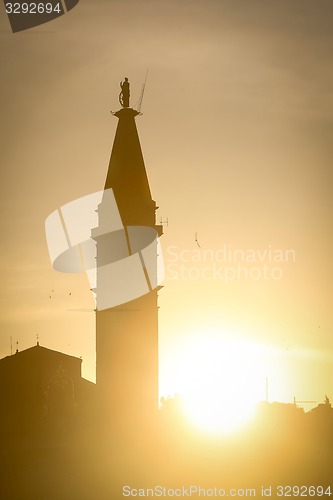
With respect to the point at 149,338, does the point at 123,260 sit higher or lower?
higher

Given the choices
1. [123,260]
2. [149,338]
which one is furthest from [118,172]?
[149,338]

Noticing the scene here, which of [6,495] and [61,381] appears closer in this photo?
[6,495]

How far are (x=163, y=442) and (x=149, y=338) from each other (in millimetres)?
7835

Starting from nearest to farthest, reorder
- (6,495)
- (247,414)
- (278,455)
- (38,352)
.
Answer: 1. (6,495)
2. (278,455)
3. (38,352)
4. (247,414)

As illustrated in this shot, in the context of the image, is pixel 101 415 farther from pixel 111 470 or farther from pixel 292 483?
pixel 292 483

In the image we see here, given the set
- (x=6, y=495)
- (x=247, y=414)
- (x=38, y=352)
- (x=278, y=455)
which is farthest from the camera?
(x=247, y=414)

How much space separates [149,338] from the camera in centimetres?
7188

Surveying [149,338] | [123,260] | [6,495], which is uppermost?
[123,260]

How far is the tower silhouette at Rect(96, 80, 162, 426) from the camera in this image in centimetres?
7069

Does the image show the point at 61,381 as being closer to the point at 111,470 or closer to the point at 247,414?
the point at 111,470

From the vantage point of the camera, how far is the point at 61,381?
232ft

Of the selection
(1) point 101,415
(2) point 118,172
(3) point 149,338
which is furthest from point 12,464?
(2) point 118,172

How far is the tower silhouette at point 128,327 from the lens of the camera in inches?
2783

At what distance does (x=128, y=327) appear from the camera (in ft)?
235
